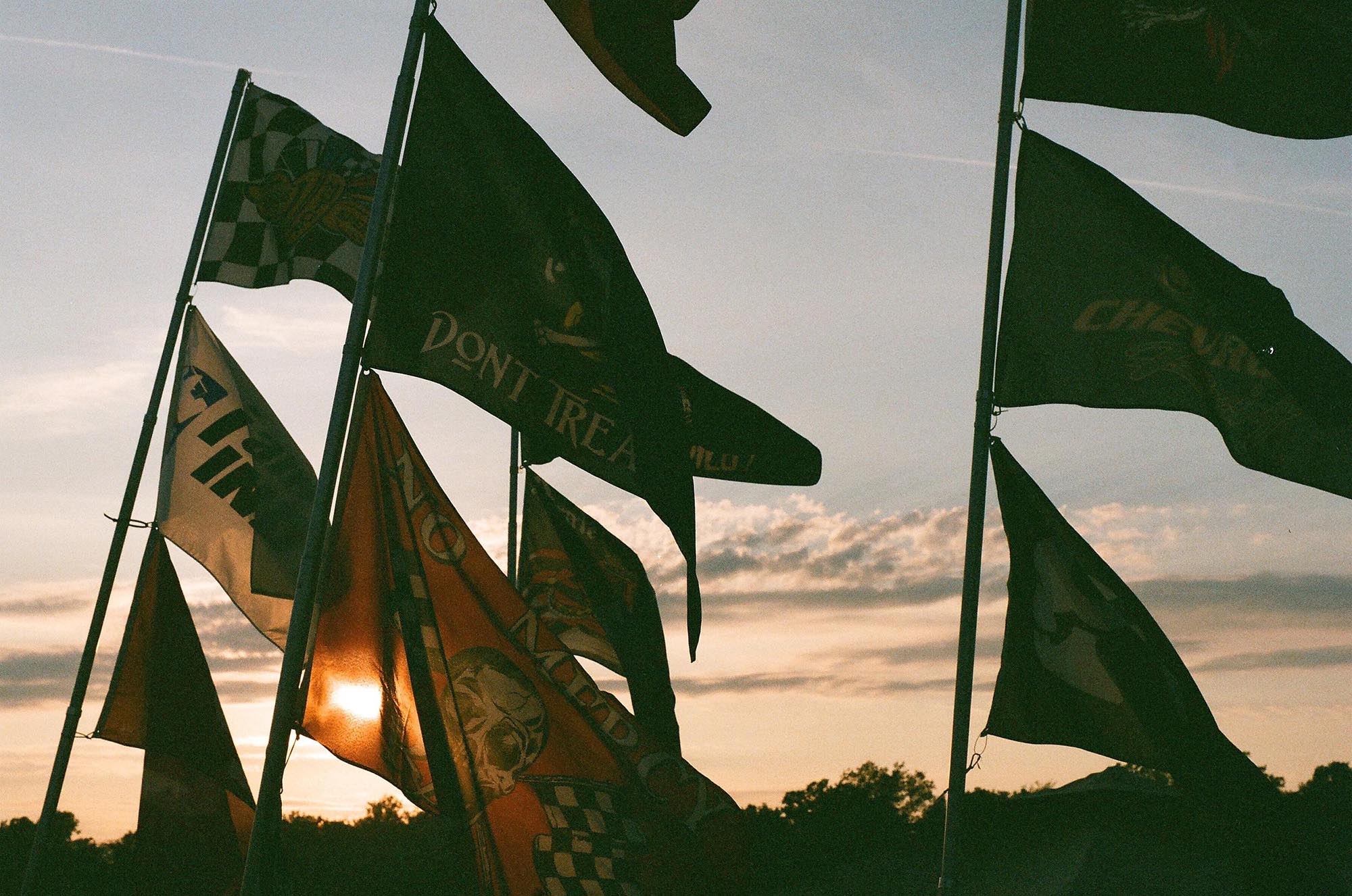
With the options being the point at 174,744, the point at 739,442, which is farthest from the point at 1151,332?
the point at 174,744

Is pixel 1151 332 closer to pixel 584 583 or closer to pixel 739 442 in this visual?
pixel 739 442

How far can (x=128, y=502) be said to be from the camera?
1224 cm

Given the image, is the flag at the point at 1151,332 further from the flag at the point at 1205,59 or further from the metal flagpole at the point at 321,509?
the metal flagpole at the point at 321,509

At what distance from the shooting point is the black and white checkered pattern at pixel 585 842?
24.9ft

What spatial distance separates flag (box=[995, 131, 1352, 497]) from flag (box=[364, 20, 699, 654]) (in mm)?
2430

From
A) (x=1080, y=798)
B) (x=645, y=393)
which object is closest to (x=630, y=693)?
(x=645, y=393)

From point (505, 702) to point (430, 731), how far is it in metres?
0.47

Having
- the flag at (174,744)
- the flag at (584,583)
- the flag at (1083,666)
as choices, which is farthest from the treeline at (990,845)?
the flag at (584,583)

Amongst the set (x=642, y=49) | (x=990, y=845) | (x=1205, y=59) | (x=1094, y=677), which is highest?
(x=1205, y=59)

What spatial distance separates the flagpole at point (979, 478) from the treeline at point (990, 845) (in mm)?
2827

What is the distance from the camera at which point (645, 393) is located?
8.19m

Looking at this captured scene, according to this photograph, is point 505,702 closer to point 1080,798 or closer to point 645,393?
Result: point 645,393

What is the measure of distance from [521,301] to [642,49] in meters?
1.86

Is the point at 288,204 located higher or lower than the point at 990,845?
higher
